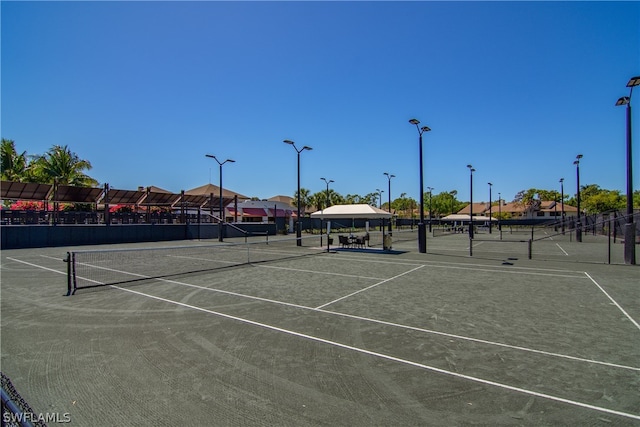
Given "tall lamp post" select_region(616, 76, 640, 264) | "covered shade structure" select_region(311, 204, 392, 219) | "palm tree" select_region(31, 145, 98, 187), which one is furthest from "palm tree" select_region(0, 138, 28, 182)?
"tall lamp post" select_region(616, 76, 640, 264)

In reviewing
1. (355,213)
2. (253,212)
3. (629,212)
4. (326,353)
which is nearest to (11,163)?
(253,212)

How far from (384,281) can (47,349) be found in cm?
951

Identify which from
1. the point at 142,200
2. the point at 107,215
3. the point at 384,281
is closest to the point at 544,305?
the point at 384,281

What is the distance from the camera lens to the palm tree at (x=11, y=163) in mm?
45531

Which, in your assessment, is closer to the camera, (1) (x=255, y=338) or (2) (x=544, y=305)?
(1) (x=255, y=338)

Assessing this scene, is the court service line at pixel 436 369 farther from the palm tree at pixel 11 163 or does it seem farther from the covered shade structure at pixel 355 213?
the palm tree at pixel 11 163

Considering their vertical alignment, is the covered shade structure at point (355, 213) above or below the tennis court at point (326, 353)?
above

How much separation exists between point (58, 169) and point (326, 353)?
5604cm

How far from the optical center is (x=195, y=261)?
1756 centimetres

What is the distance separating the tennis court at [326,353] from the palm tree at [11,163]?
48.3m

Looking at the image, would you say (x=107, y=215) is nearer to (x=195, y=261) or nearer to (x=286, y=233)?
(x=195, y=261)

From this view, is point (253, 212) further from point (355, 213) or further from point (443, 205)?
point (443, 205)

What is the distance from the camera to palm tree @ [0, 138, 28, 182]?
45531mm

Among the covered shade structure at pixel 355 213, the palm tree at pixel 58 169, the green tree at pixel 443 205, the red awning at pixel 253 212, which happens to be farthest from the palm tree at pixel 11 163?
the green tree at pixel 443 205
